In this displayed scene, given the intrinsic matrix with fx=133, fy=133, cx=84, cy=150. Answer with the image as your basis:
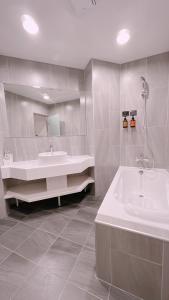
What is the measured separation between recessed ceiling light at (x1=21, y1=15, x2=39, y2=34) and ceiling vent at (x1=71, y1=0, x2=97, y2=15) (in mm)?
484

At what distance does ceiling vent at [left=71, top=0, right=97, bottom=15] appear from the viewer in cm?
112

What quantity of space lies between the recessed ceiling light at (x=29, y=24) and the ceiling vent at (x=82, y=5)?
0.48 m

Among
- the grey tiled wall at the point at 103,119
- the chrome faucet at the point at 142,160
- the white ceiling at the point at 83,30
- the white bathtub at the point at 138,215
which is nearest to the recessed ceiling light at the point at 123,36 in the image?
the white ceiling at the point at 83,30

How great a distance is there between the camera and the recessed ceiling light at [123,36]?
1.56 meters

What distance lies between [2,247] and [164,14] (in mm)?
2877

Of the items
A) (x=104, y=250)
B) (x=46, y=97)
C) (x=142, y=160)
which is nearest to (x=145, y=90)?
(x=142, y=160)

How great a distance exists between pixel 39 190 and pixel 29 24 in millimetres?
2056

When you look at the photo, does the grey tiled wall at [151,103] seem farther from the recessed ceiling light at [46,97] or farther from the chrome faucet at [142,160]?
the recessed ceiling light at [46,97]

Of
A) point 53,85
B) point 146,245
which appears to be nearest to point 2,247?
point 146,245

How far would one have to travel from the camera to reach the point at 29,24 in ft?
4.70

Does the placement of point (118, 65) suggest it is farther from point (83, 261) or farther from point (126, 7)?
point (83, 261)

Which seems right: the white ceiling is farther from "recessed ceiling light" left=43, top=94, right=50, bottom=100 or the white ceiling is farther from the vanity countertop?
the vanity countertop

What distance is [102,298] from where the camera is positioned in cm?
92

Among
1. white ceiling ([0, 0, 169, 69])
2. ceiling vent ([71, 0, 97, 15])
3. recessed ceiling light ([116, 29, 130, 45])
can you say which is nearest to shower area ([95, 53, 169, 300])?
white ceiling ([0, 0, 169, 69])
